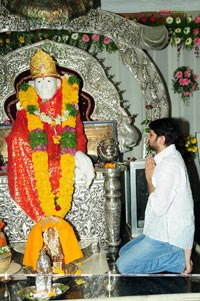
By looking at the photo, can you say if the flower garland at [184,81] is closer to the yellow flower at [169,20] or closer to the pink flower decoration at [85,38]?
A: the yellow flower at [169,20]

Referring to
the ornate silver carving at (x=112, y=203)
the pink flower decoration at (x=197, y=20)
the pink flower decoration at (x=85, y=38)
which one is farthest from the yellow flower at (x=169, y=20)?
the ornate silver carving at (x=112, y=203)

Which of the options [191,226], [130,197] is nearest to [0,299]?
[191,226]

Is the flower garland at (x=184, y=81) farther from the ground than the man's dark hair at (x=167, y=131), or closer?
farther from the ground

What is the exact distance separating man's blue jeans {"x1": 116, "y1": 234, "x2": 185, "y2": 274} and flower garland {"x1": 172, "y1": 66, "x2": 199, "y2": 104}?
3.61 meters

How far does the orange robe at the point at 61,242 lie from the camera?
179 inches

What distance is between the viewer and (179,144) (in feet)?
22.5

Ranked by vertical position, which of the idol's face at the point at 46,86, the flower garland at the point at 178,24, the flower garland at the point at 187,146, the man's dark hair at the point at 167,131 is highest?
the flower garland at the point at 178,24

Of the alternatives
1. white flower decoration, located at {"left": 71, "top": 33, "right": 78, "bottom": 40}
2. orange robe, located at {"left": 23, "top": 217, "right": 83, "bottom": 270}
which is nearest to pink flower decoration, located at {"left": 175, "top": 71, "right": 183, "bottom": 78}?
white flower decoration, located at {"left": 71, "top": 33, "right": 78, "bottom": 40}

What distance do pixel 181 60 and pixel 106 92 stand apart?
6.51 feet

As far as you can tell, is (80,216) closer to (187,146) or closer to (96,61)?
(96,61)

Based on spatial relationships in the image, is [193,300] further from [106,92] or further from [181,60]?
[181,60]

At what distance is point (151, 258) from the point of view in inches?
160

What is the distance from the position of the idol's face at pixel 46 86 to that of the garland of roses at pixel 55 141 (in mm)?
98

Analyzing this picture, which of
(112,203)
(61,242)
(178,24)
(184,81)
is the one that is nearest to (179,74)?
(184,81)
